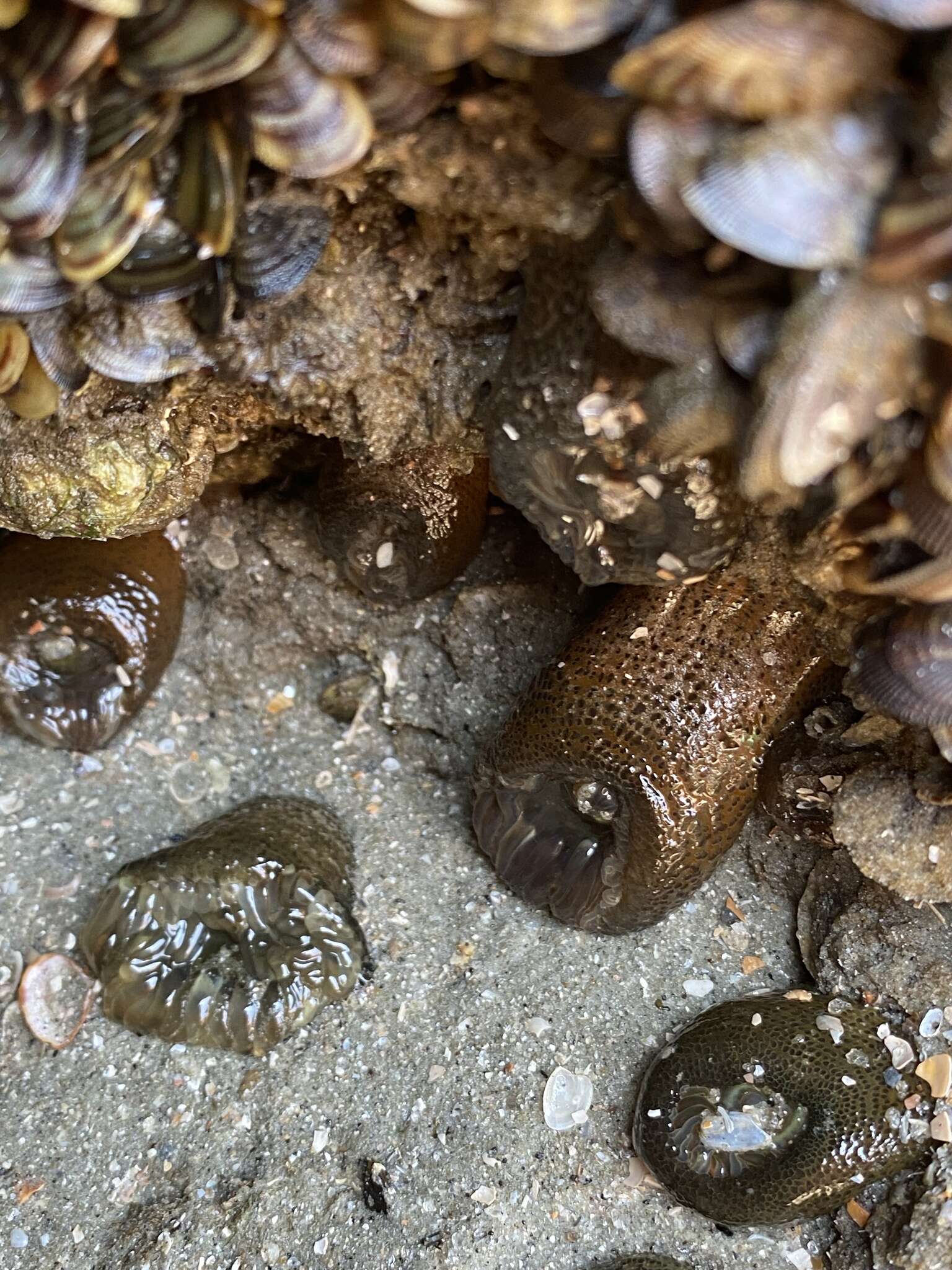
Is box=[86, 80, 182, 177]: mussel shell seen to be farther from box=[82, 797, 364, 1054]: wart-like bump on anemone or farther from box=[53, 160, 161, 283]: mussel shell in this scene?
box=[82, 797, 364, 1054]: wart-like bump on anemone

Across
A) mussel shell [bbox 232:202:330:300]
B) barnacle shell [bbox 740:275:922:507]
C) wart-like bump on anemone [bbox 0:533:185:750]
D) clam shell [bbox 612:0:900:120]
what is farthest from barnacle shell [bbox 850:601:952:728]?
wart-like bump on anemone [bbox 0:533:185:750]

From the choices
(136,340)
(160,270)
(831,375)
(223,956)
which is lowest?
(223,956)

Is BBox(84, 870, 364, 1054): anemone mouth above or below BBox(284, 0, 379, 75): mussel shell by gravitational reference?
below

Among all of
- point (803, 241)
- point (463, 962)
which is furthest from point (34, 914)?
point (803, 241)

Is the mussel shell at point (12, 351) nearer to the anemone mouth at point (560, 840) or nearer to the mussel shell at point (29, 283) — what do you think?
the mussel shell at point (29, 283)

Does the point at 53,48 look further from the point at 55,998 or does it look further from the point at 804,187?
the point at 55,998

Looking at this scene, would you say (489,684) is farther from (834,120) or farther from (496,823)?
(834,120)

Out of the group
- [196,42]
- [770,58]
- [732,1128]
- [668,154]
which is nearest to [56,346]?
[196,42]
